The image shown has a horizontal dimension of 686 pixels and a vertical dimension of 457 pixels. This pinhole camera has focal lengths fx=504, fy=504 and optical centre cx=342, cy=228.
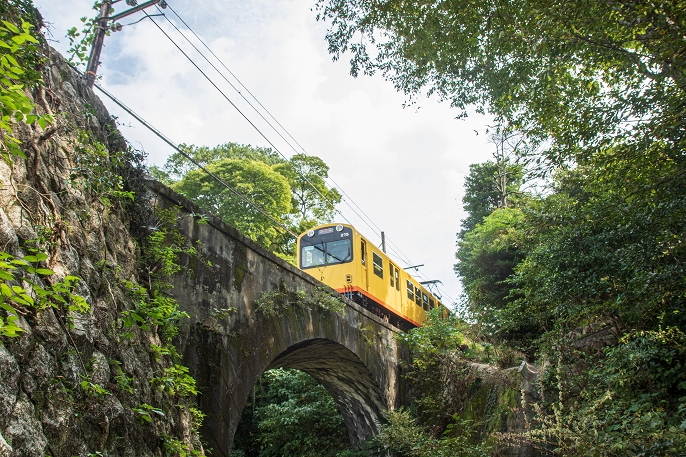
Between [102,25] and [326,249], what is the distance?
6902 mm

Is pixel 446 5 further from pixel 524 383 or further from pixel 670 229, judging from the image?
pixel 524 383

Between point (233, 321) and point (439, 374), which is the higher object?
point (233, 321)

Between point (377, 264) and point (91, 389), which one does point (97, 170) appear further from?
point (377, 264)

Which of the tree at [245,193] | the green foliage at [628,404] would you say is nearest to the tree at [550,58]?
the green foliage at [628,404]

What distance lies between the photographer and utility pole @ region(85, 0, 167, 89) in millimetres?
6073

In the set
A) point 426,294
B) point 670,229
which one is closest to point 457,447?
point 670,229

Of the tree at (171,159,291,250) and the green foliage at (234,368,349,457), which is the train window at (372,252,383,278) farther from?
the tree at (171,159,291,250)

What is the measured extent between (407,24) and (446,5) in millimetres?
1109

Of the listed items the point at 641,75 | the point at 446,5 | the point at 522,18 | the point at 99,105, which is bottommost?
the point at 99,105

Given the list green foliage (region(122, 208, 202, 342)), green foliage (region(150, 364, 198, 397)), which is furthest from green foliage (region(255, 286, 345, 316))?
green foliage (region(150, 364, 198, 397))

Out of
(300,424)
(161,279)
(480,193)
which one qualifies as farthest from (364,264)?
(480,193)

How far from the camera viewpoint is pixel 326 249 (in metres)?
12.1

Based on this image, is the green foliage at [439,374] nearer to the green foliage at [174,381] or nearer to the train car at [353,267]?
the train car at [353,267]

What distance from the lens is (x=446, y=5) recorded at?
7535 mm
